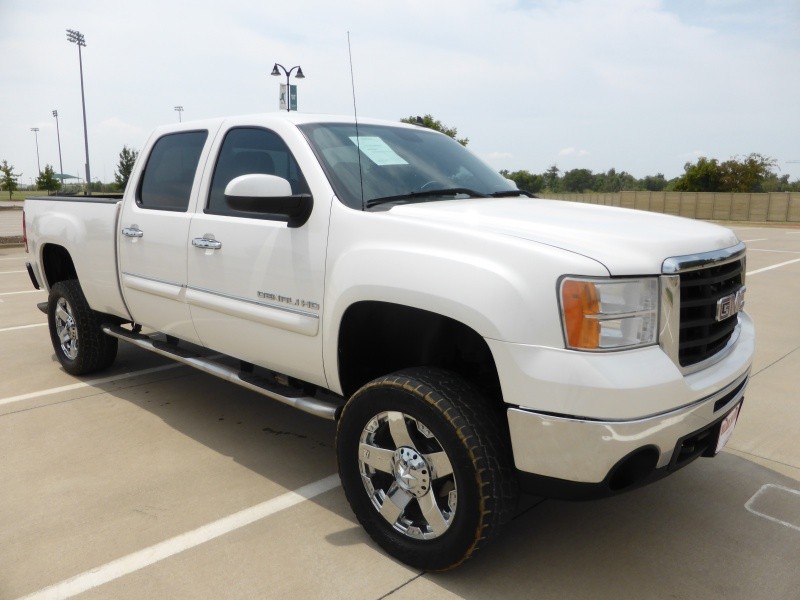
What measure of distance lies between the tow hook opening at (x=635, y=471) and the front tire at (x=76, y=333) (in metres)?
4.12

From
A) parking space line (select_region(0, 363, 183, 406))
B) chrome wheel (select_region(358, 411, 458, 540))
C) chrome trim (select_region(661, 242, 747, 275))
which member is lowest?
parking space line (select_region(0, 363, 183, 406))

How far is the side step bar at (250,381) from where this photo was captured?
3227 millimetres

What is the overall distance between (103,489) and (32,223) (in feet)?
9.65

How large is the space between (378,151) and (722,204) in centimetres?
4509

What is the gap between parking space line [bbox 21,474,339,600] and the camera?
105 inches

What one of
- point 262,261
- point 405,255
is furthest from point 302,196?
point 405,255

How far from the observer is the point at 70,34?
40781 millimetres

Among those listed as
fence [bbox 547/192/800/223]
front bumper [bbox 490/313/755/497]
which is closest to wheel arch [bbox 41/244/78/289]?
front bumper [bbox 490/313/755/497]

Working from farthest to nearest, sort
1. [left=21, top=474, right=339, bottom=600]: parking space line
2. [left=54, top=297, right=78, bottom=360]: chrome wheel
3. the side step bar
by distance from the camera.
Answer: [left=54, top=297, right=78, bottom=360]: chrome wheel → the side step bar → [left=21, top=474, right=339, bottom=600]: parking space line

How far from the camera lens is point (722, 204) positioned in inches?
1705

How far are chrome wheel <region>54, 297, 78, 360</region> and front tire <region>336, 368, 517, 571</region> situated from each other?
3257mm

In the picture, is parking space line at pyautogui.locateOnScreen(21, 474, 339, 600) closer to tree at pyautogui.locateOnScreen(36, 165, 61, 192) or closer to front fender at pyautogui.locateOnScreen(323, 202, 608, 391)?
front fender at pyautogui.locateOnScreen(323, 202, 608, 391)

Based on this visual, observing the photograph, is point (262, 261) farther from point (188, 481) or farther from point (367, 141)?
point (188, 481)

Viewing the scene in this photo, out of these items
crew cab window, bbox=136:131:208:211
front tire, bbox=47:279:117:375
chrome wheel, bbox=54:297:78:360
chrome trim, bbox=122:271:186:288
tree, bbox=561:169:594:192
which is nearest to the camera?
chrome trim, bbox=122:271:186:288
